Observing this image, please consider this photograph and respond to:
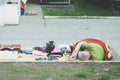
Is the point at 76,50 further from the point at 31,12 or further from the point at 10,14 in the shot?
the point at 31,12

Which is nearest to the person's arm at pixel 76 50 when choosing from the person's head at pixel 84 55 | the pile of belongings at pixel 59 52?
the pile of belongings at pixel 59 52

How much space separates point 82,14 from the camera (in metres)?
20.3

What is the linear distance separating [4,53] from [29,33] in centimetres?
524

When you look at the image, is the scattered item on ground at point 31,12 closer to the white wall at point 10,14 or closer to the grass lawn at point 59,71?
the white wall at point 10,14

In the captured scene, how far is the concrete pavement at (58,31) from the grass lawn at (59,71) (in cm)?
228

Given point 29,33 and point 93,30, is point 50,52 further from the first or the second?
point 93,30

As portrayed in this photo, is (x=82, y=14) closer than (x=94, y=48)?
No

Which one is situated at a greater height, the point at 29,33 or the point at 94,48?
the point at 94,48

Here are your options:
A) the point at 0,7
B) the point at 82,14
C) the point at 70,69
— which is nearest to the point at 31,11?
the point at 82,14

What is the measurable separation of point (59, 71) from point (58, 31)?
717 centimetres

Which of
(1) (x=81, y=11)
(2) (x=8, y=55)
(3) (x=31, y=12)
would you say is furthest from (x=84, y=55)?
(1) (x=81, y=11)

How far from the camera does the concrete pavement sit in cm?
1341

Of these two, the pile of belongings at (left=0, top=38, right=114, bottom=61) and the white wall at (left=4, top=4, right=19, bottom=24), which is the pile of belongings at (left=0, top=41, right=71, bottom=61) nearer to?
the pile of belongings at (left=0, top=38, right=114, bottom=61)

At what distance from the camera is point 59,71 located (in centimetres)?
834
